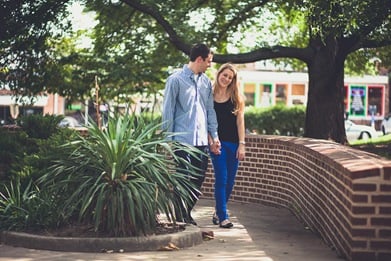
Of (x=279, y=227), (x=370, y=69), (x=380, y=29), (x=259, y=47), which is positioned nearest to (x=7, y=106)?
(x=370, y=69)

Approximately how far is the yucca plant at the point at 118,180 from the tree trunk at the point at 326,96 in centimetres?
1179

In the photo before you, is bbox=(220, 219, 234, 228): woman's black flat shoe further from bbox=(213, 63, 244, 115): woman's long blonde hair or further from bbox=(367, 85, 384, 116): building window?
bbox=(367, 85, 384, 116): building window

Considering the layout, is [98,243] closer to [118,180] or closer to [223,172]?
[118,180]

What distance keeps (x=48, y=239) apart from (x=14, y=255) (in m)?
0.35

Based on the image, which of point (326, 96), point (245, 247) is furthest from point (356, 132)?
point (245, 247)

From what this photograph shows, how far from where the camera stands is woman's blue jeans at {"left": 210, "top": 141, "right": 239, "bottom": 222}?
865 cm

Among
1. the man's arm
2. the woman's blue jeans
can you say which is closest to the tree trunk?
the woman's blue jeans

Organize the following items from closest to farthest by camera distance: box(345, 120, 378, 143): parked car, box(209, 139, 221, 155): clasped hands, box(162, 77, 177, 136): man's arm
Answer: box(162, 77, 177, 136): man's arm
box(209, 139, 221, 155): clasped hands
box(345, 120, 378, 143): parked car

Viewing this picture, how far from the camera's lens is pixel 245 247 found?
7316mm

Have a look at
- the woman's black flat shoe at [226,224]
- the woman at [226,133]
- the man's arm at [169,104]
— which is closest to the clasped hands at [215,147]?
the woman at [226,133]

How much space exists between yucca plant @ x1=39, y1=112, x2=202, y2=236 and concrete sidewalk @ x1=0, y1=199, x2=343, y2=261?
0.38 meters

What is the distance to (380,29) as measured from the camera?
15344mm

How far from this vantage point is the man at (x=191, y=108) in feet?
26.3

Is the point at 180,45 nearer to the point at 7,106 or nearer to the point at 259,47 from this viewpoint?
the point at 259,47
